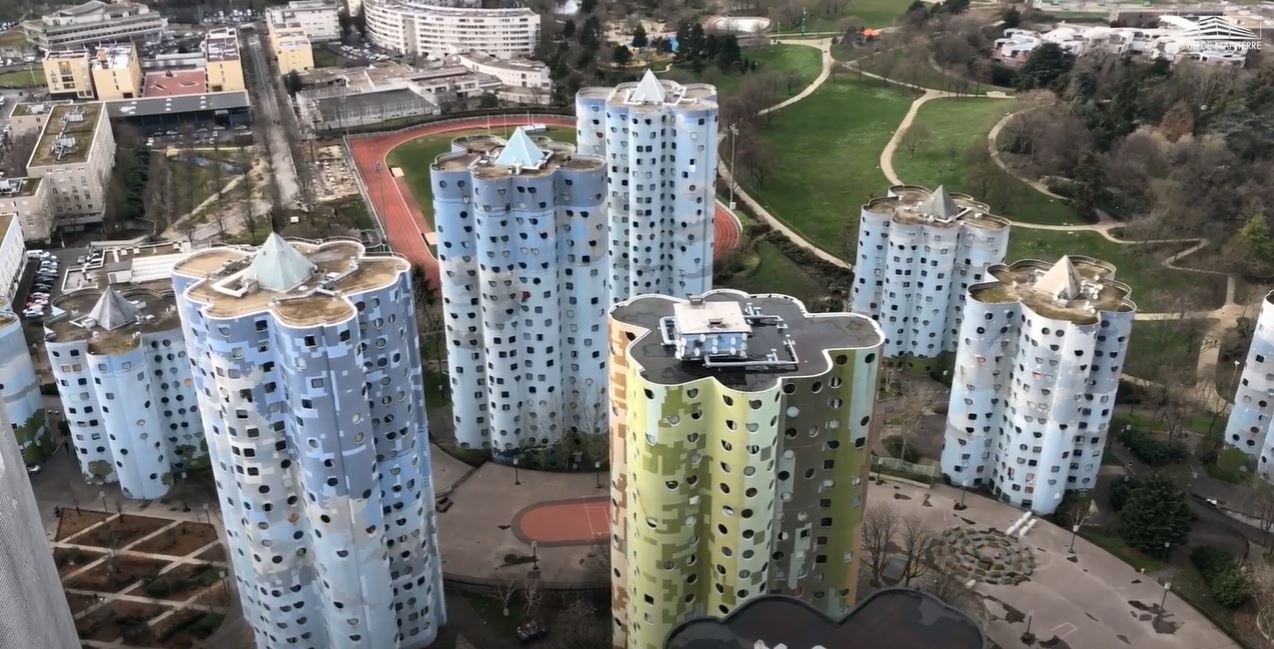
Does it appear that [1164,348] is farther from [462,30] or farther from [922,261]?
[462,30]

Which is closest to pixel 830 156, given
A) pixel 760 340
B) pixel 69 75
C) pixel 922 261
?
pixel 922 261

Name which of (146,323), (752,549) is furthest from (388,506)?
(146,323)

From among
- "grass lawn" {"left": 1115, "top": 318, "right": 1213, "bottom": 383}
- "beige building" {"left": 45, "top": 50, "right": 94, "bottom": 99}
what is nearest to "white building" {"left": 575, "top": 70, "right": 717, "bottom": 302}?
"grass lawn" {"left": 1115, "top": 318, "right": 1213, "bottom": 383}

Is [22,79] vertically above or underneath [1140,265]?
above

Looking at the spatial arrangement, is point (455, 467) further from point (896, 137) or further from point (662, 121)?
point (896, 137)

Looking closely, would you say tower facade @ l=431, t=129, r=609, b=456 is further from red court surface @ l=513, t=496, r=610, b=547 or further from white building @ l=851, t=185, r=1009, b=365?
white building @ l=851, t=185, r=1009, b=365

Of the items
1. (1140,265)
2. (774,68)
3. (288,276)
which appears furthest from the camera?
(774,68)
